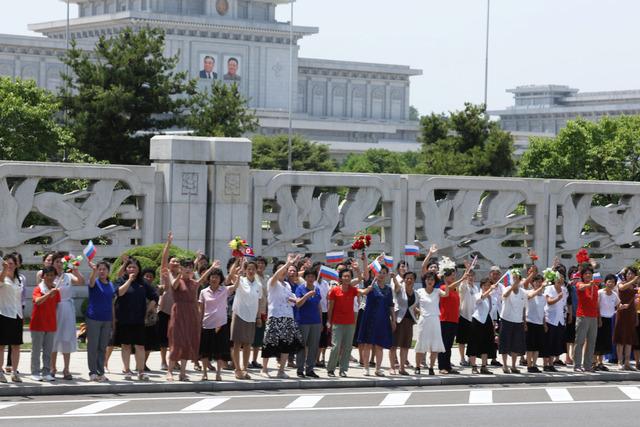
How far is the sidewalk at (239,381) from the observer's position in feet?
61.5

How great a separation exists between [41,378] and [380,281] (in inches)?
198

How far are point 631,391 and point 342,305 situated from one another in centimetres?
423

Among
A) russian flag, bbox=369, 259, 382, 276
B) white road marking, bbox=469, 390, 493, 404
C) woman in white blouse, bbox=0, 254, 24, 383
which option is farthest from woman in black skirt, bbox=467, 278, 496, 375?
woman in white blouse, bbox=0, 254, 24, 383

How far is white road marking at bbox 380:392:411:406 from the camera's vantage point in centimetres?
1833

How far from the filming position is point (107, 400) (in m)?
18.1

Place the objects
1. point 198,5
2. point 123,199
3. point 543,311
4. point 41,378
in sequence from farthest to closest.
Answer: point 198,5, point 123,199, point 543,311, point 41,378

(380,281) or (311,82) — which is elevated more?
(311,82)

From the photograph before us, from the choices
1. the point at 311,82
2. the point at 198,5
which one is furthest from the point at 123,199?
the point at 311,82

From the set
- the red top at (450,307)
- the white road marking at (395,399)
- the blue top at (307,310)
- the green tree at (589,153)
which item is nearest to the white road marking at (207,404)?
A: the white road marking at (395,399)

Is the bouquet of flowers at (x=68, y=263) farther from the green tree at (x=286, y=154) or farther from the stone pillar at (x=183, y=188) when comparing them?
the green tree at (x=286, y=154)

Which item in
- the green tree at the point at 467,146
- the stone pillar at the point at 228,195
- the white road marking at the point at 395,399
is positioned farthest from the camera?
the green tree at the point at 467,146

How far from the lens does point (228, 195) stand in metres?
27.7

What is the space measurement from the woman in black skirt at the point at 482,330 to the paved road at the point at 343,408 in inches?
57.4

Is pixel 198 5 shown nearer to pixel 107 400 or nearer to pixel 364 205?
pixel 364 205
